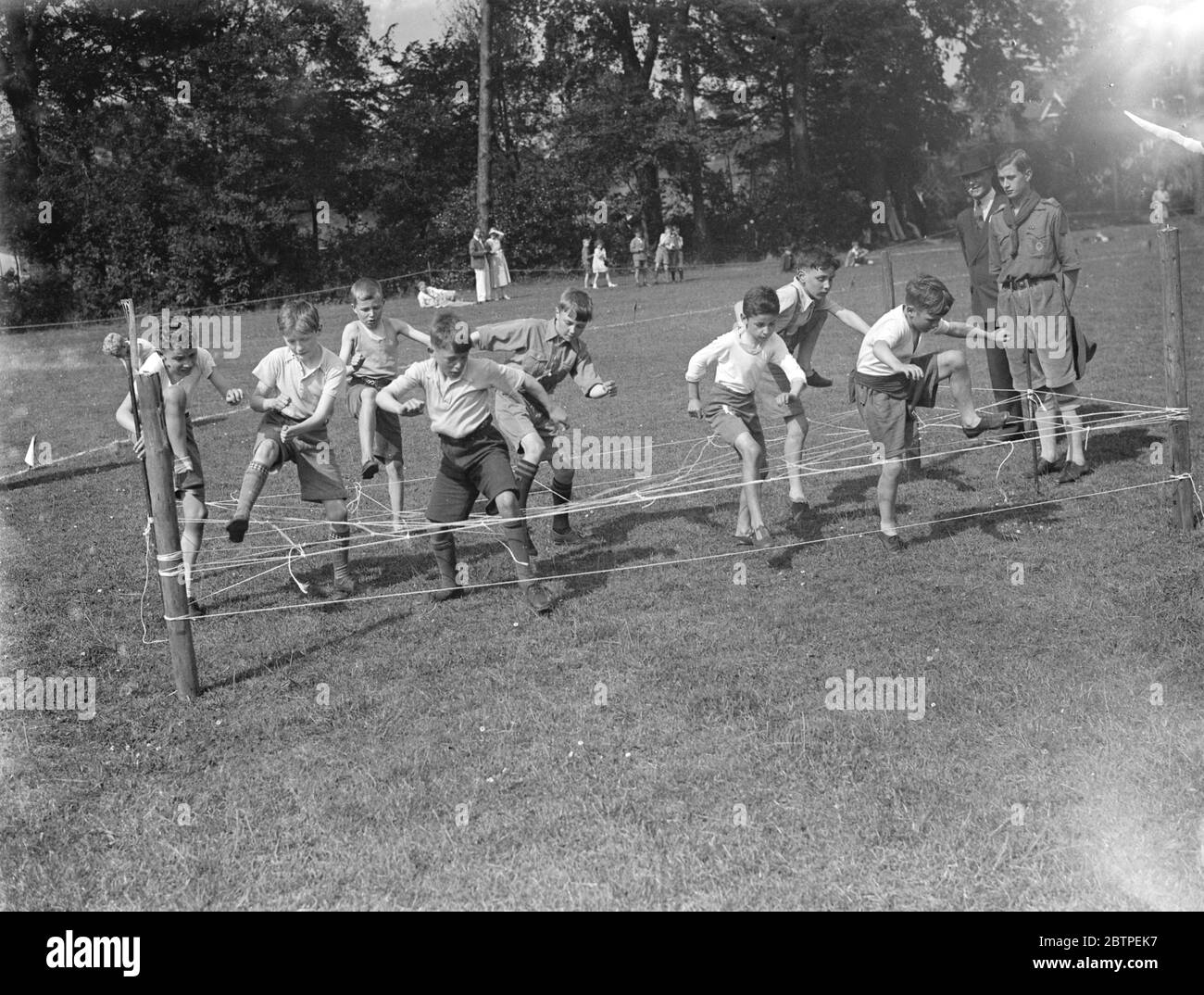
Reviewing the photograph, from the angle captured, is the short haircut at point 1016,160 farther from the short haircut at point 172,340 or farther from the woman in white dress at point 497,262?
the woman in white dress at point 497,262

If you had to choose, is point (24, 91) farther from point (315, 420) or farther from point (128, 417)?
point (315, 420)

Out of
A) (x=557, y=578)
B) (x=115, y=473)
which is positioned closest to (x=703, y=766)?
(x=557, y=578)

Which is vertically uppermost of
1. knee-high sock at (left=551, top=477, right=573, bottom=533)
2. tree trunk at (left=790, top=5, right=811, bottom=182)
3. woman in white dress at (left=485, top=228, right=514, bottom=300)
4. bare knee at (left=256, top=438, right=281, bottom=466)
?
tree trunk at (left=790, top=5, right=811, bottom=182)

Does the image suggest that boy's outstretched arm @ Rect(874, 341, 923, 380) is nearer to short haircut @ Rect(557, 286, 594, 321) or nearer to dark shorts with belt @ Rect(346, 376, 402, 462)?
short haircut @ Rect(557, 286, 594, 321)

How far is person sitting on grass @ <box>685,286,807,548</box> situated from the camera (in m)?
7.39

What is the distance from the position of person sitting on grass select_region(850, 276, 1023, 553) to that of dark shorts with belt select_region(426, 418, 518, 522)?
243cm

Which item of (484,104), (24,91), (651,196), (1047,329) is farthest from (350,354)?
(651,196)

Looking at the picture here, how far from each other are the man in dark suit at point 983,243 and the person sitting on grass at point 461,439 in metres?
4.21

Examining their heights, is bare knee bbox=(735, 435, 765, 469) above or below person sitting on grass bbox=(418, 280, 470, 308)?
below

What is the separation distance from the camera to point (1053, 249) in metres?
8.53

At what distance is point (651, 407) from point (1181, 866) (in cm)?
931

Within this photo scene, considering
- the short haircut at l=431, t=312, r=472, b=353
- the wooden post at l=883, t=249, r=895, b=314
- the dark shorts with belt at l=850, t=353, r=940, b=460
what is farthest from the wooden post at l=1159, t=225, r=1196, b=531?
the short haircut at l=431, t=312, r=472, b=353

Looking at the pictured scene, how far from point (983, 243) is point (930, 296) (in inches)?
97.5

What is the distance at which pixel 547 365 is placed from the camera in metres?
8.00
